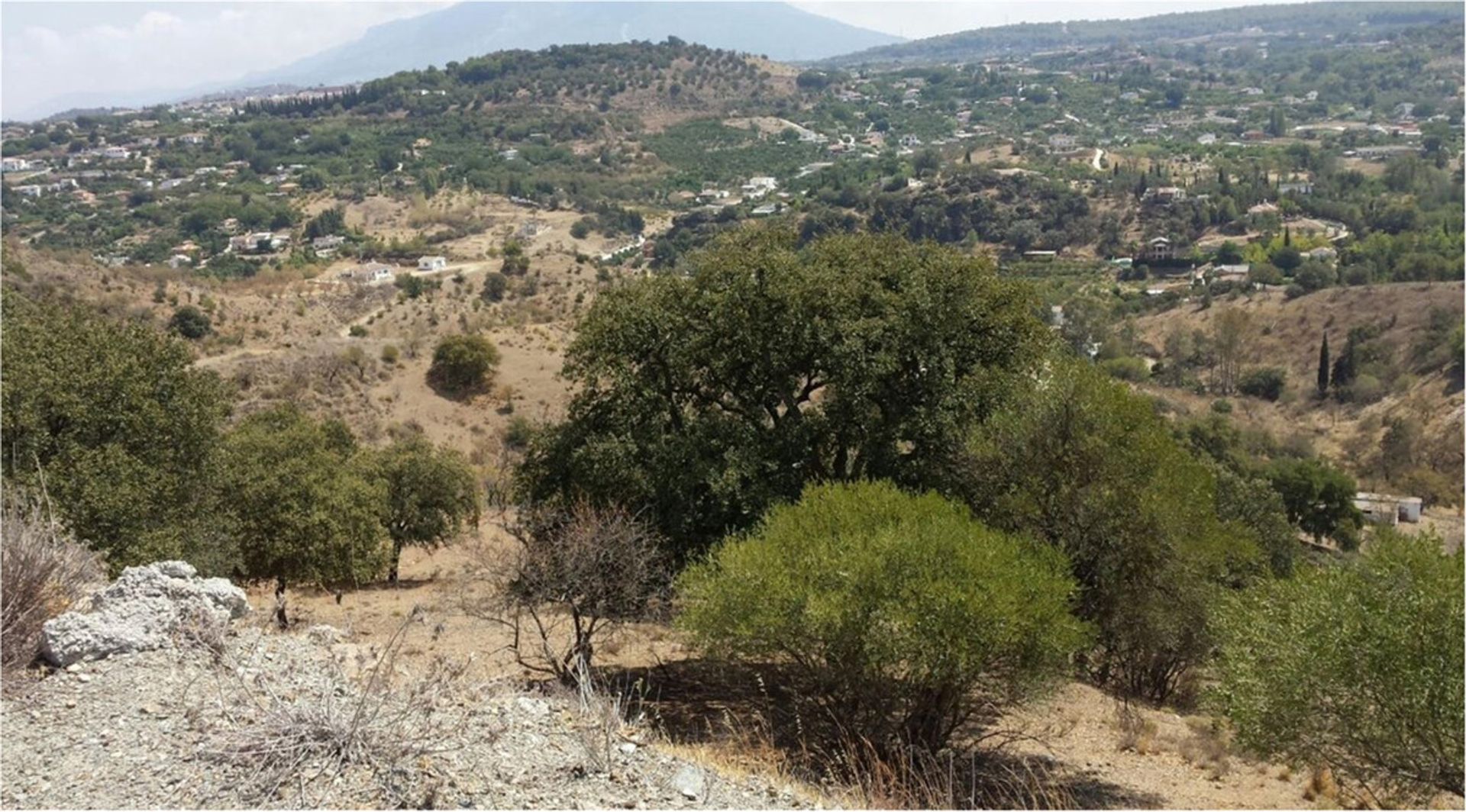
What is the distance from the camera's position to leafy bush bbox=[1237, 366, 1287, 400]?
6109cm

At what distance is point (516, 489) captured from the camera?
603 inches

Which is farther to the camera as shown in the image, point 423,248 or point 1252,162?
point 1252,162

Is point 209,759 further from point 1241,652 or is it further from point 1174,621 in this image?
point 1174,621

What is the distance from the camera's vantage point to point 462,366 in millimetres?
41750

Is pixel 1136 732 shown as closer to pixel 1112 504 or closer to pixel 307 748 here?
pixel 1112 504

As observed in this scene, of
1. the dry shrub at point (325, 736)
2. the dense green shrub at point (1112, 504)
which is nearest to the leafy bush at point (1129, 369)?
the dense green shrub at point (1112, 504)

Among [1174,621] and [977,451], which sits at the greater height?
[977,451]

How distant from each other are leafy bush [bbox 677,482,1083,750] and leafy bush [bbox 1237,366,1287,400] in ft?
192

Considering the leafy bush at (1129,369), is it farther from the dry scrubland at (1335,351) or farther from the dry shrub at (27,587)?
the dry shrub at (27,587)

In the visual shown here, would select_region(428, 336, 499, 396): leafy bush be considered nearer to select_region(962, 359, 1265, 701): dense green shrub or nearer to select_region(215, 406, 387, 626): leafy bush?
select_region(215, 406, 387, 626): leafy bush

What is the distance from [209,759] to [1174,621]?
10.1 meters

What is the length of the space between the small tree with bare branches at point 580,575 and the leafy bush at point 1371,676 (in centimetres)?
591

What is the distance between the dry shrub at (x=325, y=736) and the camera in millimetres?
6051

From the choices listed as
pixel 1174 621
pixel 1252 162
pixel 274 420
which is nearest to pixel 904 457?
pixel 1174 621
